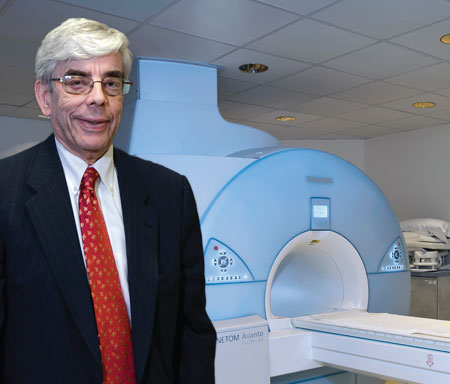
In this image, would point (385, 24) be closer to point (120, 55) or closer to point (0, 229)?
Result: point (120, 55)

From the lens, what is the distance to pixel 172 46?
7.68ft

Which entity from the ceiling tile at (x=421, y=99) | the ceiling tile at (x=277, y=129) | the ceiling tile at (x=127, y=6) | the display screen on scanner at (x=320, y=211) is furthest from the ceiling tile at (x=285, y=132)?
the ceiling tile at (x=127, y=6)

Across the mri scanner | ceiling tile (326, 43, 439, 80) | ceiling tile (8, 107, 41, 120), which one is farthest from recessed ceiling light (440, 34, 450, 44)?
ceiling tile (8, 107, 41, 120)

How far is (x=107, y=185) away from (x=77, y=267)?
0.17 metres

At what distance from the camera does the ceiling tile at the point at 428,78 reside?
2766mm

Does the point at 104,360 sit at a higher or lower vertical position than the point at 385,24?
lower

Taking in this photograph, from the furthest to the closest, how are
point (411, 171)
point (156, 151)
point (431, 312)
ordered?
1. point (411, 171)
2. point (431, 312)
3. point (156, 151)

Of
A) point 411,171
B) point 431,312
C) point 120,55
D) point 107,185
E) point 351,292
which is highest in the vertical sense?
point 411,171

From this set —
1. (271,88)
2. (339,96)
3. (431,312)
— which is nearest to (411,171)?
(431,312)

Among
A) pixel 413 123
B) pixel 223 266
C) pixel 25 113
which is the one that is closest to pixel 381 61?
pixel 223 266

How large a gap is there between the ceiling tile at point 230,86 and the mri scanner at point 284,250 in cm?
29

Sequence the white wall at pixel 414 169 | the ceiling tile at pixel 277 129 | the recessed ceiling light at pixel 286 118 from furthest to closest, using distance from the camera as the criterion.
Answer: the white wall at pixel 414 169 < the ceiling tile at pixel 277 129 < the recessed ceiling light at pixel 286 118

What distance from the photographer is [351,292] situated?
224 centimetres

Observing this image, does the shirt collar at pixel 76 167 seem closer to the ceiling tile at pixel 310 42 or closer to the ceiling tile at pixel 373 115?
the ceiling tile at pixel 310 42
